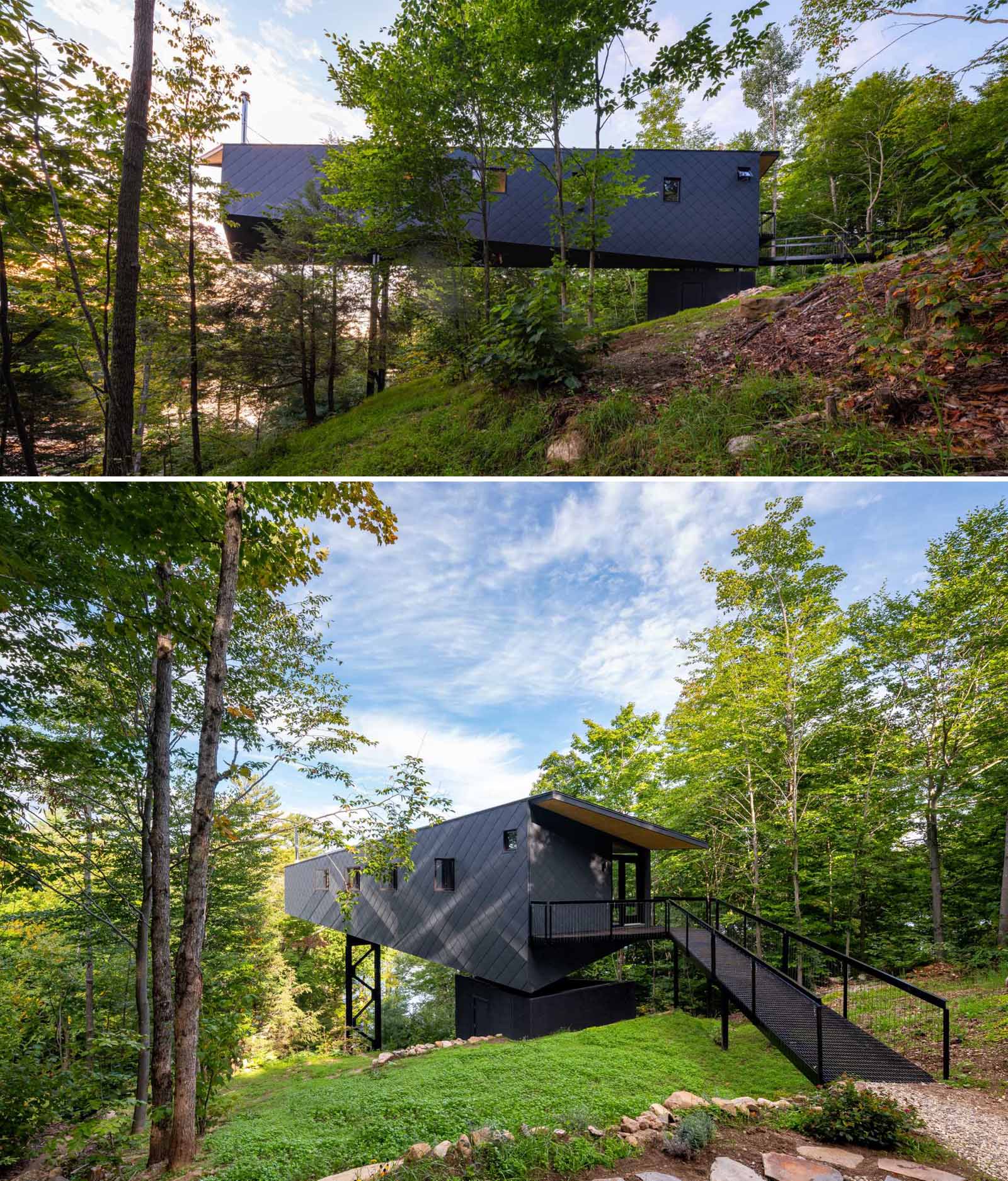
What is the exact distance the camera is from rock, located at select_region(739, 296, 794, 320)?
4414 millimetres

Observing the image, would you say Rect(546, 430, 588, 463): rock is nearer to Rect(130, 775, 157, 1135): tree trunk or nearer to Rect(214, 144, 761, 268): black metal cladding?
Rect(214, 144, 761, 268): black metal cladding

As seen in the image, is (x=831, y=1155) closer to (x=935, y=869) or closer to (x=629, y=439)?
(x=629, y=439)

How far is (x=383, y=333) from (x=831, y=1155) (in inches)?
292

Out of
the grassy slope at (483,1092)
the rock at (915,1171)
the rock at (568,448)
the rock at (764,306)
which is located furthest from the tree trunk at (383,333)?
the rock at (915,1171)

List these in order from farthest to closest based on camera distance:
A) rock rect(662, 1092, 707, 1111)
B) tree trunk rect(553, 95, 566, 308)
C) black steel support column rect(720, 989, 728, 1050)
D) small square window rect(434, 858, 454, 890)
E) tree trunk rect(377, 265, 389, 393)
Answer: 1. small square window rect(434, 858, 454, 890)
2. tree trunk rect(377, 265, 389, 393)
3. black steel support column rect(720, 989, 728, 1050)
4. tree trunk rect(553, 95, 566, 308)
5. rock rect(662, 1092, 707, 1111)

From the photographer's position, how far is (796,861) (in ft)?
25.0

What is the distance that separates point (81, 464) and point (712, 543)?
554 centimetres

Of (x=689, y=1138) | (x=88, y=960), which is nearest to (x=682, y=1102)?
(x=689, y=1138)

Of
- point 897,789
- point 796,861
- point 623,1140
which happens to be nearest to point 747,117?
point 623,1140

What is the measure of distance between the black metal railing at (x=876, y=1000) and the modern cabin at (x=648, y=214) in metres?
6.41

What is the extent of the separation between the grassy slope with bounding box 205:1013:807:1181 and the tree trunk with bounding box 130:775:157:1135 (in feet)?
3.49

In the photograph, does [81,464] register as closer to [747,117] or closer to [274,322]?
[274,322]

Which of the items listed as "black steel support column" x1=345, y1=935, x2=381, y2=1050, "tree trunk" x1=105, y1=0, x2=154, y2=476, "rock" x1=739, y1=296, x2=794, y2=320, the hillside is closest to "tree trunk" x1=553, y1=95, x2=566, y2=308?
the hillside

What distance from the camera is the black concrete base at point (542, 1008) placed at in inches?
282
